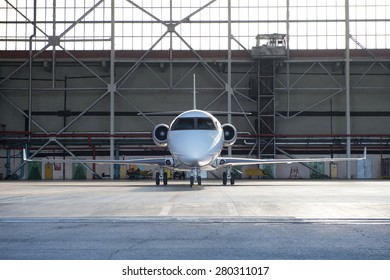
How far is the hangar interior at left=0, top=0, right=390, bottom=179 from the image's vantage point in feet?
147

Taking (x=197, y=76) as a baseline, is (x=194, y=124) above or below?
below

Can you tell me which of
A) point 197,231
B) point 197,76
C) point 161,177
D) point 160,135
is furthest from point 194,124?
point 197,76

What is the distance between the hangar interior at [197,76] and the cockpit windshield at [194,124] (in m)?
18.6

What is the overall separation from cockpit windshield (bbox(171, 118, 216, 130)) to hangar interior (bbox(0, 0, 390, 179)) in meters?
18.6

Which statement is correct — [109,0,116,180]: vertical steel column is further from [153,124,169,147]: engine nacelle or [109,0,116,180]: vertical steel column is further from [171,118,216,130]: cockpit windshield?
[171,118,216,130]: cockpit windshield

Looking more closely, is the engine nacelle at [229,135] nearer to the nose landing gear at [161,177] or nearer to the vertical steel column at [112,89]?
the nose landing gear at [161,177]

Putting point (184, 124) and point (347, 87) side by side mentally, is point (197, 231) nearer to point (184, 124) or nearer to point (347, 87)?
point (184, 124)

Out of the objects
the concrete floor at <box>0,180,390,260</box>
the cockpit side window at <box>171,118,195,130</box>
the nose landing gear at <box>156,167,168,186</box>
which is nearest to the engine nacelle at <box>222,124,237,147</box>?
the cockpit side window at <box>171,118,195,130</box>

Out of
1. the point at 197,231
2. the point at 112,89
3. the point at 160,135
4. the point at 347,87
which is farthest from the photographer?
the point at 112,89

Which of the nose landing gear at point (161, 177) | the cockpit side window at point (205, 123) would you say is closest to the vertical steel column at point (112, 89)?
the nose landing gear at point (161, 177)

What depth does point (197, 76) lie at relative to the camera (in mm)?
47625

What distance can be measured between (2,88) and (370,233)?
41.6 meters

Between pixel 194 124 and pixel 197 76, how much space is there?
23.1 meters

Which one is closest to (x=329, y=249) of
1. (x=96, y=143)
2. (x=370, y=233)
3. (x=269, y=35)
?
Result: (x=370, y=233)
